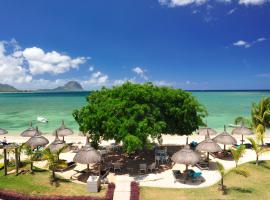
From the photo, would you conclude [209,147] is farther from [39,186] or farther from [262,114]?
[39,186]

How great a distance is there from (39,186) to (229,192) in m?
9.75

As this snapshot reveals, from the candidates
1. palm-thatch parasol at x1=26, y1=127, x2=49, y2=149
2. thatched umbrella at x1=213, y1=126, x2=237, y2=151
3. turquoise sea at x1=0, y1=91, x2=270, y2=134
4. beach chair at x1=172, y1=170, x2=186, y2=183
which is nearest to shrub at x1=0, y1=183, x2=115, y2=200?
beach chair at x1=172, y1=170, x2=186, y2=183

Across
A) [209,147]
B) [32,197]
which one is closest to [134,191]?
[32,197]

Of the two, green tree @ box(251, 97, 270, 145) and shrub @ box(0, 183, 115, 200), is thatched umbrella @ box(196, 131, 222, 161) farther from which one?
shrub @ box(0, 183, 115, 200)

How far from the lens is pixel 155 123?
16.6 metres

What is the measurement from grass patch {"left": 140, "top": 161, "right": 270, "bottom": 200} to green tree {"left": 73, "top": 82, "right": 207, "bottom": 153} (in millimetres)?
2819

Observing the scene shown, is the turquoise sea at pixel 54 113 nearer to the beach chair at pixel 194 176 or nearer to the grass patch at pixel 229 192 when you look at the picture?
the grass patch at pixel 229 192

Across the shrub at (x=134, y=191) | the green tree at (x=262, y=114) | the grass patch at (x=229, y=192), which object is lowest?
the grass patch at (x=229, y=192)

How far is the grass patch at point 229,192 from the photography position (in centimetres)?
1289

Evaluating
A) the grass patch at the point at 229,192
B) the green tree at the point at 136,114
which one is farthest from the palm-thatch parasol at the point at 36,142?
the grass patch at the point at 229,192

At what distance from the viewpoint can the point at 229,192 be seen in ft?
43.9

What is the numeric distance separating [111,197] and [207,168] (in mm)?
7329

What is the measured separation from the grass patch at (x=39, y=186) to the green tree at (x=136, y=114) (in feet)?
10.9

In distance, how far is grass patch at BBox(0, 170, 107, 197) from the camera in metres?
13.0
